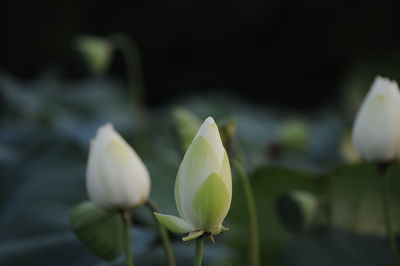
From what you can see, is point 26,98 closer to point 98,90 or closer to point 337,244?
point 98,90

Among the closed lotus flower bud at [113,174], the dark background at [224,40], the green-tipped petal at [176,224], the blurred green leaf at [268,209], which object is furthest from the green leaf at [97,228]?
the dark background at [224,40]

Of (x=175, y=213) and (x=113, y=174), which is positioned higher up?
(x=113, y=174)

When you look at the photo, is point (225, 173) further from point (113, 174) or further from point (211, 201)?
point (113, 174)

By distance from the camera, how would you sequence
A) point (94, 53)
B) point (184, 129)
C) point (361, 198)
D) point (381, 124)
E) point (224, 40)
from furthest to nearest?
point (224, 40) → point (94, 53) → point (361, 198) → point (184, 129) → point (381, 124)

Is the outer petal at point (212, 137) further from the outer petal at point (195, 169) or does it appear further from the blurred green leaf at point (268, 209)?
the blurred green leaf at point (268, 209)

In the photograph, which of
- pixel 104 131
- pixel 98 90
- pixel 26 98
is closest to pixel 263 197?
pixel 104 131

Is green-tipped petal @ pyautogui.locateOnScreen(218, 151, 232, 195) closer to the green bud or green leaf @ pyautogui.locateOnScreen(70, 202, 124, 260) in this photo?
green leaf @ pyautogui.locateOnScreen(70, 202, 124, 260)

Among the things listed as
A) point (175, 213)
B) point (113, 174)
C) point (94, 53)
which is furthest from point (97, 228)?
point (94, 53)

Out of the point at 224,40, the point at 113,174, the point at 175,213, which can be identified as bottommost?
the point at 175,213

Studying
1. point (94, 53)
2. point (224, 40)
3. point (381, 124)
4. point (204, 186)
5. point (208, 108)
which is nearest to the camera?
point (204, 186)
